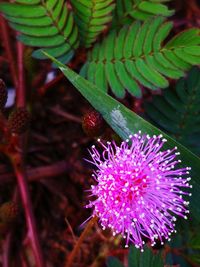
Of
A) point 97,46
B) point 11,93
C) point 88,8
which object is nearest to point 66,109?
point 11,93

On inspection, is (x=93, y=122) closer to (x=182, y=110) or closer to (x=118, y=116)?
(x=118, y=116)

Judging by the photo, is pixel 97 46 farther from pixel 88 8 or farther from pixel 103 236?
pixel 103 236

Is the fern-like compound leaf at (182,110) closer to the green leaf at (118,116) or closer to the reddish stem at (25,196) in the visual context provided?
the green leaf at (118,116)

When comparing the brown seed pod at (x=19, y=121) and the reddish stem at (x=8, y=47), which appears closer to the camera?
the brown seed pod at (x=19, y=121)

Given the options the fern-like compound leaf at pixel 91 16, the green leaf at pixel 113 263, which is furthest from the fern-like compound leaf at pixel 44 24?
the green leaf at pixel 113 263

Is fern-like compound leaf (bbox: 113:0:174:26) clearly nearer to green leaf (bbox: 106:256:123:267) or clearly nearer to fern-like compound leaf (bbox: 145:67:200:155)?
fern-like compound leaf (bbox: 145:67:200:155)

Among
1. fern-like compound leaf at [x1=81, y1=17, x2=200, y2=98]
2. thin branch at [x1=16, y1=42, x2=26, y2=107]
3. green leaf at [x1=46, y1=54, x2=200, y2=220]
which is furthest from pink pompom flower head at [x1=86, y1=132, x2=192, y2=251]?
thin branch at [x1=16, y1=42, x2=26, y2=107]

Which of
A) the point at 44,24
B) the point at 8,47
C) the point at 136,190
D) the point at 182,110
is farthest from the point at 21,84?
the point at 136,190
